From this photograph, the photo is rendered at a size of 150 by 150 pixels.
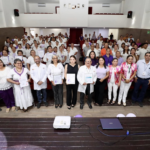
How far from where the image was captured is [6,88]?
3.30 meters

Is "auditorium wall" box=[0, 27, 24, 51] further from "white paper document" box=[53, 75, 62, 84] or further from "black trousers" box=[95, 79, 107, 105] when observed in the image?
"black trousers" box=[95, 79, 107, 105]

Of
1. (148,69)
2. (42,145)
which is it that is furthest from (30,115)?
(148,69)

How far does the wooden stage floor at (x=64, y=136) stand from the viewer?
4.92ft

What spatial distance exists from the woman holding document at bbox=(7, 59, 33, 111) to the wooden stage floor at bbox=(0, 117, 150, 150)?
1.35m

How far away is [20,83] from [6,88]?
1.68 ft

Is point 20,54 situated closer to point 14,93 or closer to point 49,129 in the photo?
point 14,93

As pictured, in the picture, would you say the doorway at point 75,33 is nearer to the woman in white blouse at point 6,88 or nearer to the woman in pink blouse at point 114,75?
the woman in pink blouse at point 114,75

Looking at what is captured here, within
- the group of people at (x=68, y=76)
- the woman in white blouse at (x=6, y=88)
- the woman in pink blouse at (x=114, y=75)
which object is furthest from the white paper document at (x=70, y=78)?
the woman in white blouse at (x=6, y=88)

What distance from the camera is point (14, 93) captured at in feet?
11.2

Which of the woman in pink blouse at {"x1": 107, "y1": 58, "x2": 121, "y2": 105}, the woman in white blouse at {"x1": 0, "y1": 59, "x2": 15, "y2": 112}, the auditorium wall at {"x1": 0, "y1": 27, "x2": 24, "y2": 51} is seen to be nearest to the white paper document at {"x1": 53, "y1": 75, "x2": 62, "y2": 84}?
the woman in white blouse at {"x1": 0, "y1": 59, "x2": 15, "y2": 112}

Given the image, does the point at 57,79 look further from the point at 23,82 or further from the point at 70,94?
the point at 23,82

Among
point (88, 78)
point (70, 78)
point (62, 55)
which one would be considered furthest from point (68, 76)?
point (62, 55)

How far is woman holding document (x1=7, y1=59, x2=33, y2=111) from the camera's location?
3117 millimetres

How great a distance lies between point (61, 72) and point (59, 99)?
874mm
